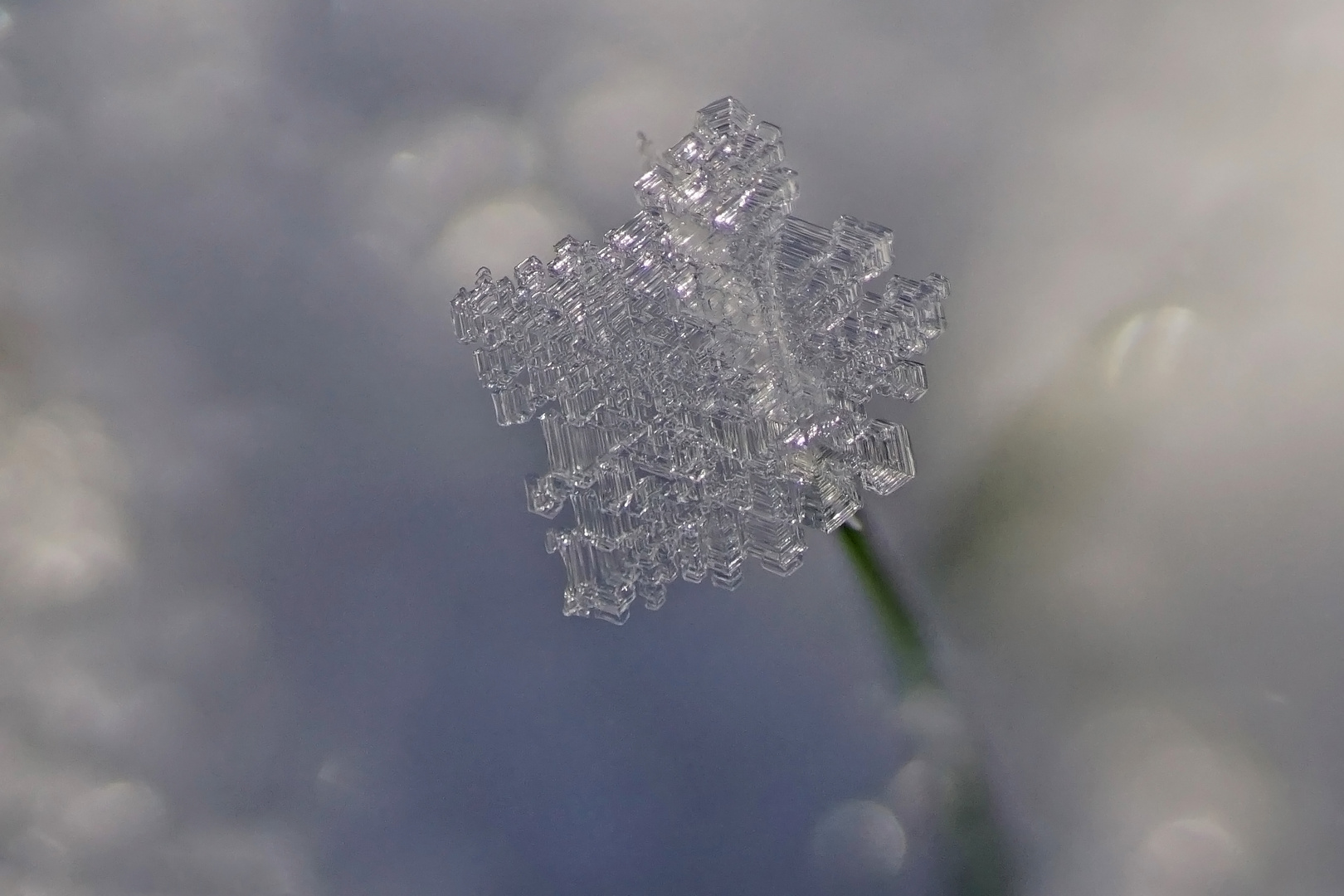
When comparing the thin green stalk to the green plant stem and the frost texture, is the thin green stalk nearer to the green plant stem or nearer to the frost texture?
the green plant stem

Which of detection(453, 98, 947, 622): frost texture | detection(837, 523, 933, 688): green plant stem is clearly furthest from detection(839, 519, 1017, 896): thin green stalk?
detection(453, 98, 947, 622): frost texture

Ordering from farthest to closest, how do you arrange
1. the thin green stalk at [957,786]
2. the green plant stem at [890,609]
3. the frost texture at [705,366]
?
the green plant stem at [890,609], the thin green stalk at [957,786], the frost texture at [705,366]

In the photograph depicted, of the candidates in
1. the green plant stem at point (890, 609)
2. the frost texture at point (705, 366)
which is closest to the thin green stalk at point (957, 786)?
the green plant stem at point (890, 609)

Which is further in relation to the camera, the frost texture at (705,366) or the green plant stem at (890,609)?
the green plant stem at (890,609)

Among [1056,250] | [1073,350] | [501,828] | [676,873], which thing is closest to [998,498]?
[1073,350]

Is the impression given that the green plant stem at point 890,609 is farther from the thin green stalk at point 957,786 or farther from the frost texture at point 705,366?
the frost texture at point 705,366

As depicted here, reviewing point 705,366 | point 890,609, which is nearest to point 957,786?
point 890,609

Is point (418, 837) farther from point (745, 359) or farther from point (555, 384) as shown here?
point (745, 359)

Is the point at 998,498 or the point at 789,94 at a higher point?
the point at 789,94

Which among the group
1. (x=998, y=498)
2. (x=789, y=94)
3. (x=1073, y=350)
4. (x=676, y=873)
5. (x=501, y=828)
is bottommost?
(x=676, y=873)

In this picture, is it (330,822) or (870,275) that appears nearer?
(870,275)
